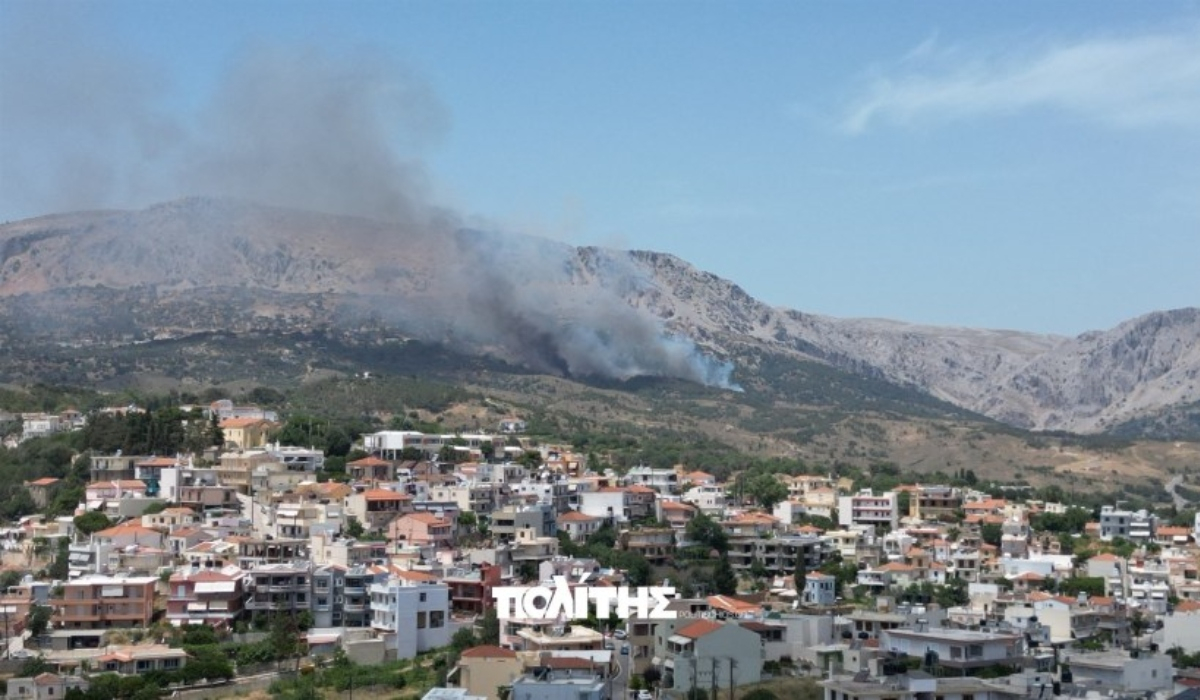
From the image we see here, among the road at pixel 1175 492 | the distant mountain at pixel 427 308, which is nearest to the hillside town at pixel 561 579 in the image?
the road at pixel 1175 492

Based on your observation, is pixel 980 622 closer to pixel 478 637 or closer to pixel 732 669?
pixel 732 669

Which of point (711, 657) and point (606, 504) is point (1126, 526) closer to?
point (606, 504)

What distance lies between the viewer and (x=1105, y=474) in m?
116

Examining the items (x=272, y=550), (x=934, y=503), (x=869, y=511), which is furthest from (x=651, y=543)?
(x=934, y=503)

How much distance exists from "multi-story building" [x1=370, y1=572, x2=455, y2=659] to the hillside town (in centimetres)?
8

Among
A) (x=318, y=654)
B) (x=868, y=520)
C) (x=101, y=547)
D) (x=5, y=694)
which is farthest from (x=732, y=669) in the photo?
(x=868, y=520)

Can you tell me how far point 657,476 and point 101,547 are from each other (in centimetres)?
2803

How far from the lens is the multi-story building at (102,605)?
51531 millimetres

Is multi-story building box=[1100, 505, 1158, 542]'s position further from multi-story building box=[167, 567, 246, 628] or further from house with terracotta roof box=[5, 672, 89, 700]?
house with terracotta roof box=[5, 672, 89, 700]

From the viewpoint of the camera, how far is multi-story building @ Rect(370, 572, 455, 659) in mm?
49656

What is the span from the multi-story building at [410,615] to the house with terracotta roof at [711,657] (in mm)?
7618

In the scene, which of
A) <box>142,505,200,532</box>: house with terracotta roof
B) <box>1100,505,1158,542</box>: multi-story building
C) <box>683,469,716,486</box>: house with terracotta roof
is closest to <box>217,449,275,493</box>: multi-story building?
<box>142,505,200,532</box>: house with terracotta roof

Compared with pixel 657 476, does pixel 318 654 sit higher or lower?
lower

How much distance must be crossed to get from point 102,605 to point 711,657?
61.1 ft
